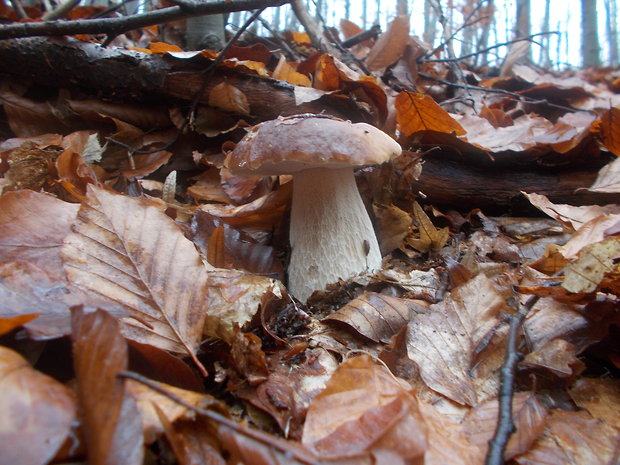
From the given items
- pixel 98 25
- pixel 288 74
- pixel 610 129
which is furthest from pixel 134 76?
pixel 610 129

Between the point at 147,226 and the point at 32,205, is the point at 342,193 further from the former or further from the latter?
the point at 32,205

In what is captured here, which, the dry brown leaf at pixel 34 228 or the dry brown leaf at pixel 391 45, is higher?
the dry brown leaf at pixel 391 45

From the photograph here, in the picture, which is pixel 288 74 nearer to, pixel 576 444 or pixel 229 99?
pixel 229 99

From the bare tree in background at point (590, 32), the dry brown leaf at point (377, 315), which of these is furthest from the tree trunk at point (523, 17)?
the dry brown leaf at point (377, 315)

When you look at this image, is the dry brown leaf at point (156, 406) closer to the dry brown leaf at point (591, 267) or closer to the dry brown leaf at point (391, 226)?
the dry brown leaf at point (591, 267)

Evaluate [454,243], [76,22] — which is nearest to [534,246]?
[454,243]

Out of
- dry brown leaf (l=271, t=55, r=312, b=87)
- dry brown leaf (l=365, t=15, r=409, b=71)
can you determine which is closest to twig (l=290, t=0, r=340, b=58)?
dry brown leaf (l=365, t=15, r=409, b=71)
